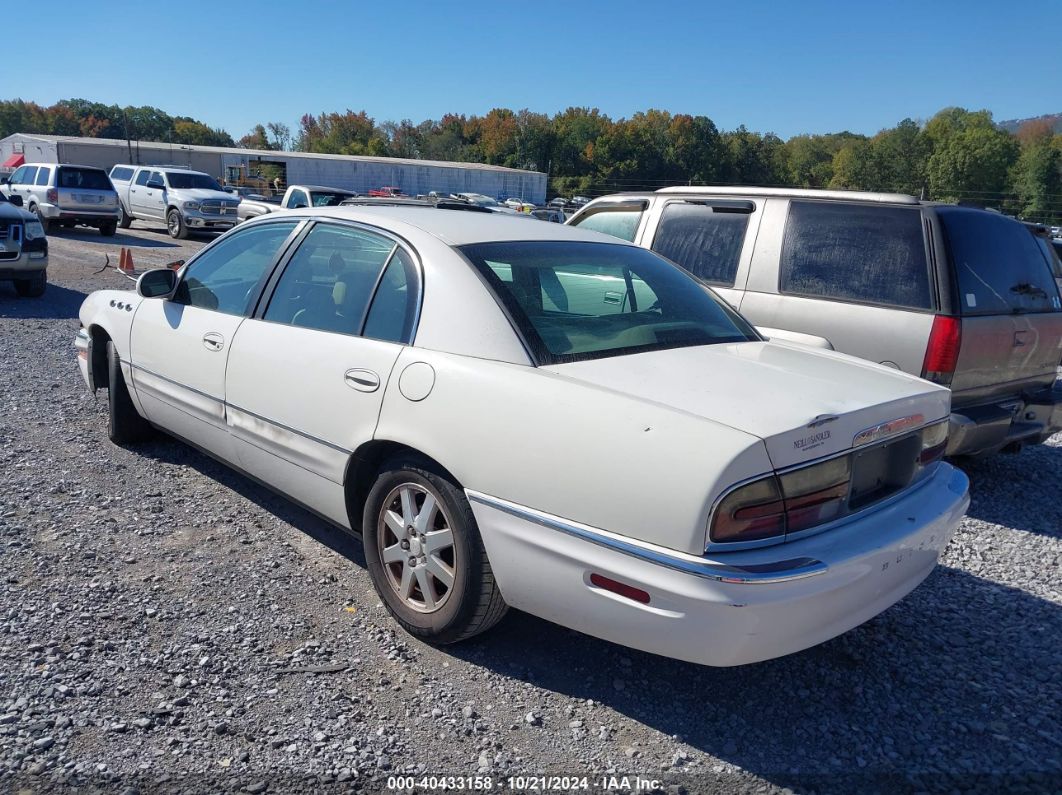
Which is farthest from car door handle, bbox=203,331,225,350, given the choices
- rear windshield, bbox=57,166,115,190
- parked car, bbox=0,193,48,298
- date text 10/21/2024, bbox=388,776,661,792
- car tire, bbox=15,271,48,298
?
rear windshield, bbox=57,166,115,190

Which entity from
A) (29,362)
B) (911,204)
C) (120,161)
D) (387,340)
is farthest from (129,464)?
(120,161)

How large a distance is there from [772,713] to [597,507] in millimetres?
1073

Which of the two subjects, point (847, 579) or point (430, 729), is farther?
point (430, 729)

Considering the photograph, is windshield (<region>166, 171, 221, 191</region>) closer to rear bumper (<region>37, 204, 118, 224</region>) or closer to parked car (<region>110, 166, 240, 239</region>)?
parked car (<region>110, 166, 240, 239</region>)

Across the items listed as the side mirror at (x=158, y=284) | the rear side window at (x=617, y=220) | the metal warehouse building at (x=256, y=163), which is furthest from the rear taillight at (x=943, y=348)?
the metal warehouse building at (x=256, y=163)

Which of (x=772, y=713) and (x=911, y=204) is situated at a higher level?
(x=911, y=204)

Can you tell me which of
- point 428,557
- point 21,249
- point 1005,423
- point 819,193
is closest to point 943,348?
point 1005,423

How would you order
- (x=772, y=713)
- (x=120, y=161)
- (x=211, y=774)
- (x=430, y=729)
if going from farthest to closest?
(x=120, y=161), (x=772, y=713), (x=430, y=729), (x=211, y=774)

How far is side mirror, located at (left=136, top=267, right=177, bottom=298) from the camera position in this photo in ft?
14.6

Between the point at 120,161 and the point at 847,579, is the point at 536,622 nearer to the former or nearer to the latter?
the point at 847,579

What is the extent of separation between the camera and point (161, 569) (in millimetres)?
3609

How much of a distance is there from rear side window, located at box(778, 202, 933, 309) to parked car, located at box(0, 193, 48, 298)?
9.88 metres

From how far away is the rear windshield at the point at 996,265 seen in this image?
15.3ft

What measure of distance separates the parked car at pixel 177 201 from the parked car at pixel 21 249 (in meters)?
10.7
